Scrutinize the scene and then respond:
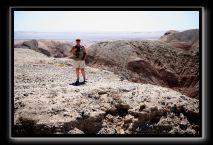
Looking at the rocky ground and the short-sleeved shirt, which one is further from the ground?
the short-sleeved shirt

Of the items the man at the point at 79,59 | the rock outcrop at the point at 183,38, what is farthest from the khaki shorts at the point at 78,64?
the rock outcrop at the point at 183,38

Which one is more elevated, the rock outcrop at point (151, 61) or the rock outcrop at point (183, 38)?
the rock outcrop at point (183, 38)

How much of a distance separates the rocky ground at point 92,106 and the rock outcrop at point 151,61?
153mm

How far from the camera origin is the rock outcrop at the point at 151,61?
224 inches

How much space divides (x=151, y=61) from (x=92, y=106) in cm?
114

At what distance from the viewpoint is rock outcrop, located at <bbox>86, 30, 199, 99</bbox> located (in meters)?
5.68

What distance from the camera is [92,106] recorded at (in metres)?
5.47

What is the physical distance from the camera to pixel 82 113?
5.38m

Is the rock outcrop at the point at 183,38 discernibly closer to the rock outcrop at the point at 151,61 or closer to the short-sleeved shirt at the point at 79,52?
the rock outcrop at the point at 151,61

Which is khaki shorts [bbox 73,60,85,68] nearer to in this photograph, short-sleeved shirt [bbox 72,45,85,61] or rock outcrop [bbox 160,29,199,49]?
short-sleeved shirt [bbox 72,45,85,61]

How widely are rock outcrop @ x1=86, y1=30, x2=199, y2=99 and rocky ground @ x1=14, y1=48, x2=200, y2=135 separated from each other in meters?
0.15

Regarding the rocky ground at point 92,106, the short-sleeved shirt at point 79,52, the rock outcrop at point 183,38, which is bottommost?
the rocky ground at point 92,106

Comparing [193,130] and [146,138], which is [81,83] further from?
[193,130]

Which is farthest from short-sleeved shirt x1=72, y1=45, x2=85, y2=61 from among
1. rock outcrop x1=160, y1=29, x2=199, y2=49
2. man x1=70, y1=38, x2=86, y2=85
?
rock outcrop x1=160, y1=29, x2=199, y2=49
